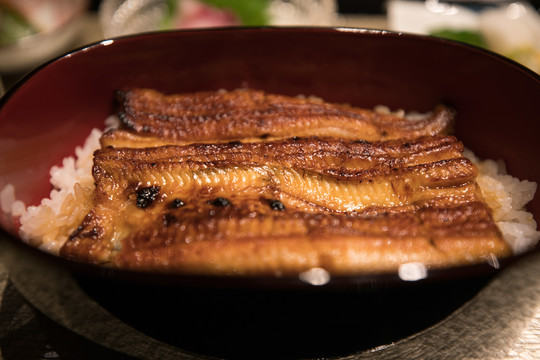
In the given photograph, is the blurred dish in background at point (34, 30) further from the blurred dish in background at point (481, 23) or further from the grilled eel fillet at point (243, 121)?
the blurred dish in background at point (481, 23)

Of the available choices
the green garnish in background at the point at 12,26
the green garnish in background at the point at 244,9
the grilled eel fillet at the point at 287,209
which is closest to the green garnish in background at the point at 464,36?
the green garnish in background at the point at 244,9

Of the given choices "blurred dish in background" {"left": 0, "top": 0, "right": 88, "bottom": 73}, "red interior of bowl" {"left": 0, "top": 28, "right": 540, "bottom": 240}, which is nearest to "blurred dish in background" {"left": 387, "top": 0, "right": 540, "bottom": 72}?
"red interior of bowl" {"left": 0, "top": 28, "right": 540, "bottom": 240}

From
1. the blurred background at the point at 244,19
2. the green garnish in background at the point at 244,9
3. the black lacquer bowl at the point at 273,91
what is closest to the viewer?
the black lacquer bowl at the point at 273,91

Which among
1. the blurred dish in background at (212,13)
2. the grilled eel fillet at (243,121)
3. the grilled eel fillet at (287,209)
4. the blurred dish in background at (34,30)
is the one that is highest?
the blurred dish in background at (212,13)

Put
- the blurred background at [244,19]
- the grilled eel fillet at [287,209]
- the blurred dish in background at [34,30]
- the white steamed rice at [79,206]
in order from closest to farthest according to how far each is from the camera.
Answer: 1. the grilled eel fillet at [287,209]
2. the white steamed rice at [79,206]
3. the blurred dish in background at [34,30]
4. the blurred background at [244,19]

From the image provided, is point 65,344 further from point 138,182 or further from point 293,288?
point 293,288

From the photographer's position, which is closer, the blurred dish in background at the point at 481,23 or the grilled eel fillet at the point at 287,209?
the grilled eel fillet at the point at 287,209

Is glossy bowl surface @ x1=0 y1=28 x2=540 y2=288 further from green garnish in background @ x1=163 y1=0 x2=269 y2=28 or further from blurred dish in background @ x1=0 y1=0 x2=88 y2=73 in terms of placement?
green garnish in background @ x1=163 y1=0 x2=269 y2=28
